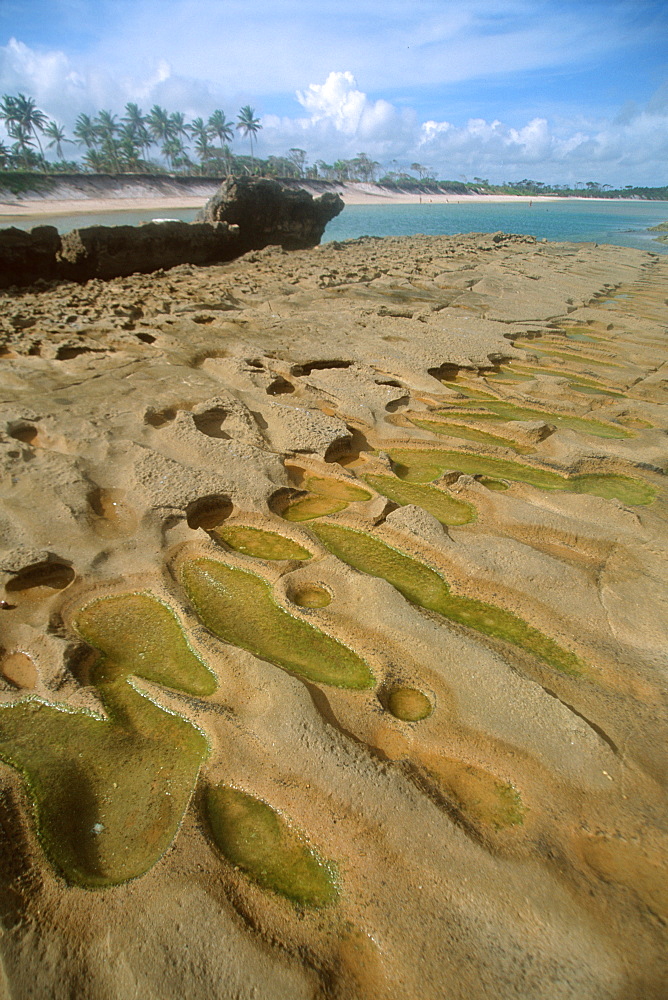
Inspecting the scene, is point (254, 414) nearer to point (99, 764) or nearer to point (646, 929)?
point (99, 764)

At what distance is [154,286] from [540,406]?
6943 mm

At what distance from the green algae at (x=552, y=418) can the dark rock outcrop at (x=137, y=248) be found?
323 inches

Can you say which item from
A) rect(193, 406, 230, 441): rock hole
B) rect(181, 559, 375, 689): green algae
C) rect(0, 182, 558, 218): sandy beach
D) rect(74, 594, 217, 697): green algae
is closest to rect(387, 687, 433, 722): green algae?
rect(181, 559, 375, 689): green algae

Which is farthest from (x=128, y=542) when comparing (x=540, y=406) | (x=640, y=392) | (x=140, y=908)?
(x=640, y=392)

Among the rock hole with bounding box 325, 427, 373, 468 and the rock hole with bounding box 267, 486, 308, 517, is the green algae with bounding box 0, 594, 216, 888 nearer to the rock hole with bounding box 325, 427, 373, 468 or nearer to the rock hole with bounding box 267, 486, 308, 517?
the rock hole with bounding box 267, 486, 308, 517

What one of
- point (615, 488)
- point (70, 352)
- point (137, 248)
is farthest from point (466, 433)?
point (137, 248)

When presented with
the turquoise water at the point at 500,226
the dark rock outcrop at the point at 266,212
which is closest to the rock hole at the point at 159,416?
the dark rock outcrop at the point at 266,212

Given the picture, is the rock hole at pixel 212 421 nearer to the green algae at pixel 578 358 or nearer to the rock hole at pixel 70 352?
the rock hole at pixel 70 352

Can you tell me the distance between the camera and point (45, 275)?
992 centimetres

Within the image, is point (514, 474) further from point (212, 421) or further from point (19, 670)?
point (19, 670)

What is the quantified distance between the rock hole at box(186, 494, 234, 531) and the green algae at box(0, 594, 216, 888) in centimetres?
104

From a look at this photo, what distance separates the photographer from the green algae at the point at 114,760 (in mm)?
1750

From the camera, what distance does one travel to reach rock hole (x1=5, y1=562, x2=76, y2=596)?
2.88 metres

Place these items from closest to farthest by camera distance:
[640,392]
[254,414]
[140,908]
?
[140,908], [254,414], [640,392]
